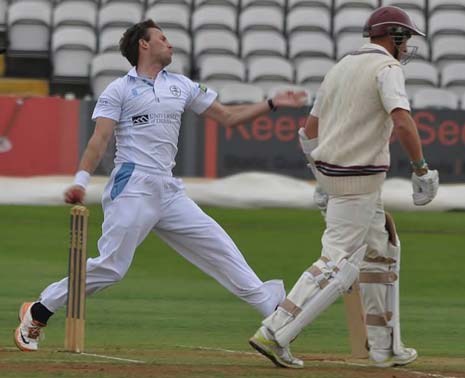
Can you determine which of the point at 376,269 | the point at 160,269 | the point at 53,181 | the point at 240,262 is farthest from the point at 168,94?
the point at 53,181

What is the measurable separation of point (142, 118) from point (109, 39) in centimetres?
1628

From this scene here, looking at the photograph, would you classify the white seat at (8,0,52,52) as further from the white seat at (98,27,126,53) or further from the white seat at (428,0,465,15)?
the white seat at (428,0,465,15)

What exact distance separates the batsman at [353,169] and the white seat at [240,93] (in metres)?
14.0

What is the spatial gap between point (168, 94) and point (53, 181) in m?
12.5

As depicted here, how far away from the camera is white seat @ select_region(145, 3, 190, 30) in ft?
83.9

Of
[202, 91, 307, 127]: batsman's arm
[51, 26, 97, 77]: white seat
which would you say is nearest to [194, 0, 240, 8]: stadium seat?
Answer: [51, 26, 97, 77]: white seat

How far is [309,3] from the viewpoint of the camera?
26.8m

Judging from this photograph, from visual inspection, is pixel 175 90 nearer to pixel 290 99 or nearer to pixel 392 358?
pixel 290 99

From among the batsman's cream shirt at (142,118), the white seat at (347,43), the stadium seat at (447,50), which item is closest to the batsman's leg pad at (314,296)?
the batsman's cream shirt at (142,118)

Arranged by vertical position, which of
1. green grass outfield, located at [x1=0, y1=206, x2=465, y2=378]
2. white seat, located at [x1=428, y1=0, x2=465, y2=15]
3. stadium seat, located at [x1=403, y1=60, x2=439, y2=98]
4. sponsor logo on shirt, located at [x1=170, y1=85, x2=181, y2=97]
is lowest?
green grass outfield, located at [x1=0, y1=206, x2=465, y2=378]

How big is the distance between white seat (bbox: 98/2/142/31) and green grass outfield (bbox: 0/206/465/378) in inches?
206

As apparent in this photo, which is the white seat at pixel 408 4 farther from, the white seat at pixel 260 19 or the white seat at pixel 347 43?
the white seat at pixel 260 19

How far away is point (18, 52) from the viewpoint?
24438 mm

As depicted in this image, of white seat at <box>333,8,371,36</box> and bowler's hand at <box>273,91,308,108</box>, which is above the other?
white seat at <box>333,8,371,36</box>
